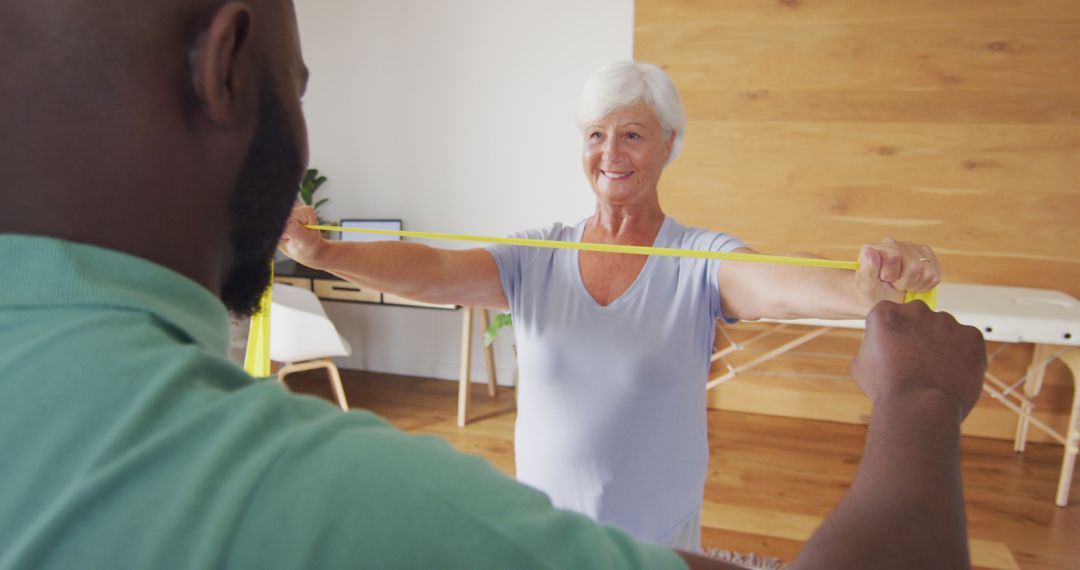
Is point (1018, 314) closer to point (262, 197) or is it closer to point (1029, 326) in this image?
point (1029, 326)

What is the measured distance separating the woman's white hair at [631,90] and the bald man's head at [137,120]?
1125 millimetres

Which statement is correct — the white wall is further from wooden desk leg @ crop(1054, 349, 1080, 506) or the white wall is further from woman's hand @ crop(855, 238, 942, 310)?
woman's hand @ crop(855, 238, 942, 310)

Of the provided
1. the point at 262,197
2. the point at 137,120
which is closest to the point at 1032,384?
the point at 262,197

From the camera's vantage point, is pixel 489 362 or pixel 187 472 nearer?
pixel 187 472

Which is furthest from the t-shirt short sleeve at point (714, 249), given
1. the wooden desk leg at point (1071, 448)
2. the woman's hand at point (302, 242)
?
the wooden desk leg at point (1071, 448)

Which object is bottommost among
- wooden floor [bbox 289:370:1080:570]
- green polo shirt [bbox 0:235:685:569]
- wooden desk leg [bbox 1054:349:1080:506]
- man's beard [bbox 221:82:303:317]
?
wooden floor [bbox 289:370:1080:570]

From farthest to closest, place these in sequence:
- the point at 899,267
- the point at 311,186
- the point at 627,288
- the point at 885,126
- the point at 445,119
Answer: the point at 311,186 < the point at 445,119 < the point at 885,126 < the point at 627,288 < the point at 899,267

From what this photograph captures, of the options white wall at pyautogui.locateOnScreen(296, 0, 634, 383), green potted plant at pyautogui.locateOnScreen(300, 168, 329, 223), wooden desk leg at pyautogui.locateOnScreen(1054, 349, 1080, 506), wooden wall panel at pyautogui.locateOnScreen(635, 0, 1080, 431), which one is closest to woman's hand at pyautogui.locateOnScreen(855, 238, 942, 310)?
wooden desk leg at pyautogui.locateOnScreen(1054, 349, 1080, 506)

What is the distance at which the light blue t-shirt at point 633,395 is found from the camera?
1.43 meters

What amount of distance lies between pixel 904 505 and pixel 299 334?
3474 millimetres

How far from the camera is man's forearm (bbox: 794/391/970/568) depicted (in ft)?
1.59

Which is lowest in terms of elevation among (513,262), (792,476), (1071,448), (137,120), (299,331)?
(792,476)

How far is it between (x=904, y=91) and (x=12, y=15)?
4.10m

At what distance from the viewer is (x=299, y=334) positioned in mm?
3641
